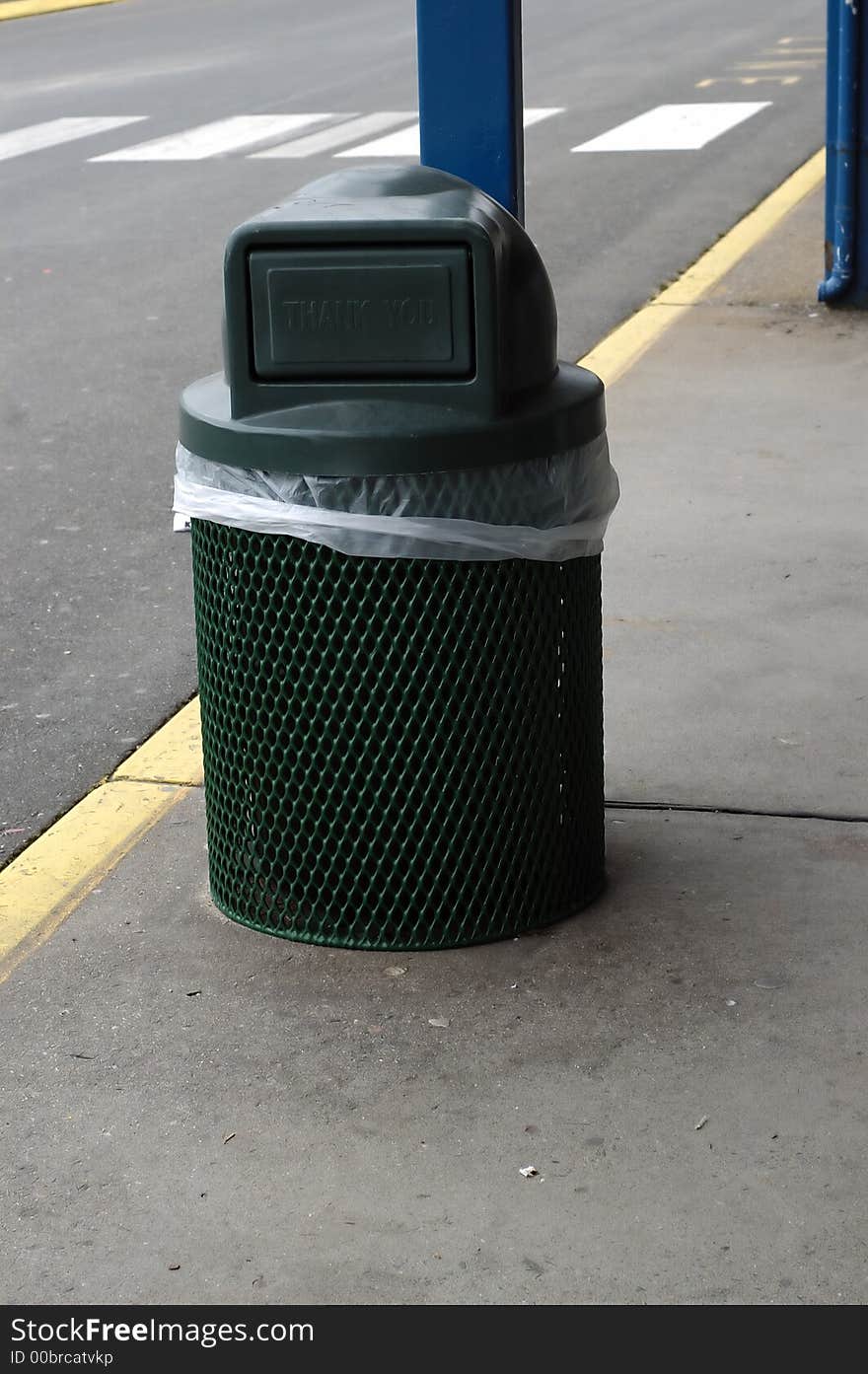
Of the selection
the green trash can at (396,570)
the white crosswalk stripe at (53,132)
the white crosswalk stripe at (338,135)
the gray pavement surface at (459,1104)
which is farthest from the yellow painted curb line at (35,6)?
the gray pavement surface at (459,1104)

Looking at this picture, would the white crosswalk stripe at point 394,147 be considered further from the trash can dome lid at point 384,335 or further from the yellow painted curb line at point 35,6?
the yellow painted curb line at point 35,6

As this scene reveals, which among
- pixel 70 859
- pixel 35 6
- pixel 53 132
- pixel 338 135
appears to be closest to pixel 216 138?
pixel 338 135

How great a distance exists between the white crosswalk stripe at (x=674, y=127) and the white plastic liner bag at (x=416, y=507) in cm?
1101

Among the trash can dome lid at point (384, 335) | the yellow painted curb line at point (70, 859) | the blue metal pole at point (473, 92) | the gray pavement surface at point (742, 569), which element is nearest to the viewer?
the trash can dome lid at point (384, 335)

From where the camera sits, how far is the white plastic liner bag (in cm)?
310

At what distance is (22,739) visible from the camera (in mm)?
4484

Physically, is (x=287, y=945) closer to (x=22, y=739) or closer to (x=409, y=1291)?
(x=409, y=1291)

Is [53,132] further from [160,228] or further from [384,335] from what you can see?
[384,335]

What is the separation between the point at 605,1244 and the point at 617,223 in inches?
358

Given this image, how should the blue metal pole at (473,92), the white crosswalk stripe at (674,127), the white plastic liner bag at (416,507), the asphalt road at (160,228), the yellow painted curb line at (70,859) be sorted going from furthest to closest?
the white crosswalk stripe at (674,127), the asphalt road at (160,228), the blue metal pole at (473,92), the yellow painted curb line at (70,859), the white plastic liner bag at (416,507)

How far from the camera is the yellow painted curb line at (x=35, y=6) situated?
A: 26000 mm

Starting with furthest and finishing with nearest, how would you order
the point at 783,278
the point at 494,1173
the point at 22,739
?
the point at 783,278 < the point at 22,739 < the point at 494,1173

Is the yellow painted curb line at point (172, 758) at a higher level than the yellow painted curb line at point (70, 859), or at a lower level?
lower

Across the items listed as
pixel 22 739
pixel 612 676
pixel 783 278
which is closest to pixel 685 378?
pixel 783 278
